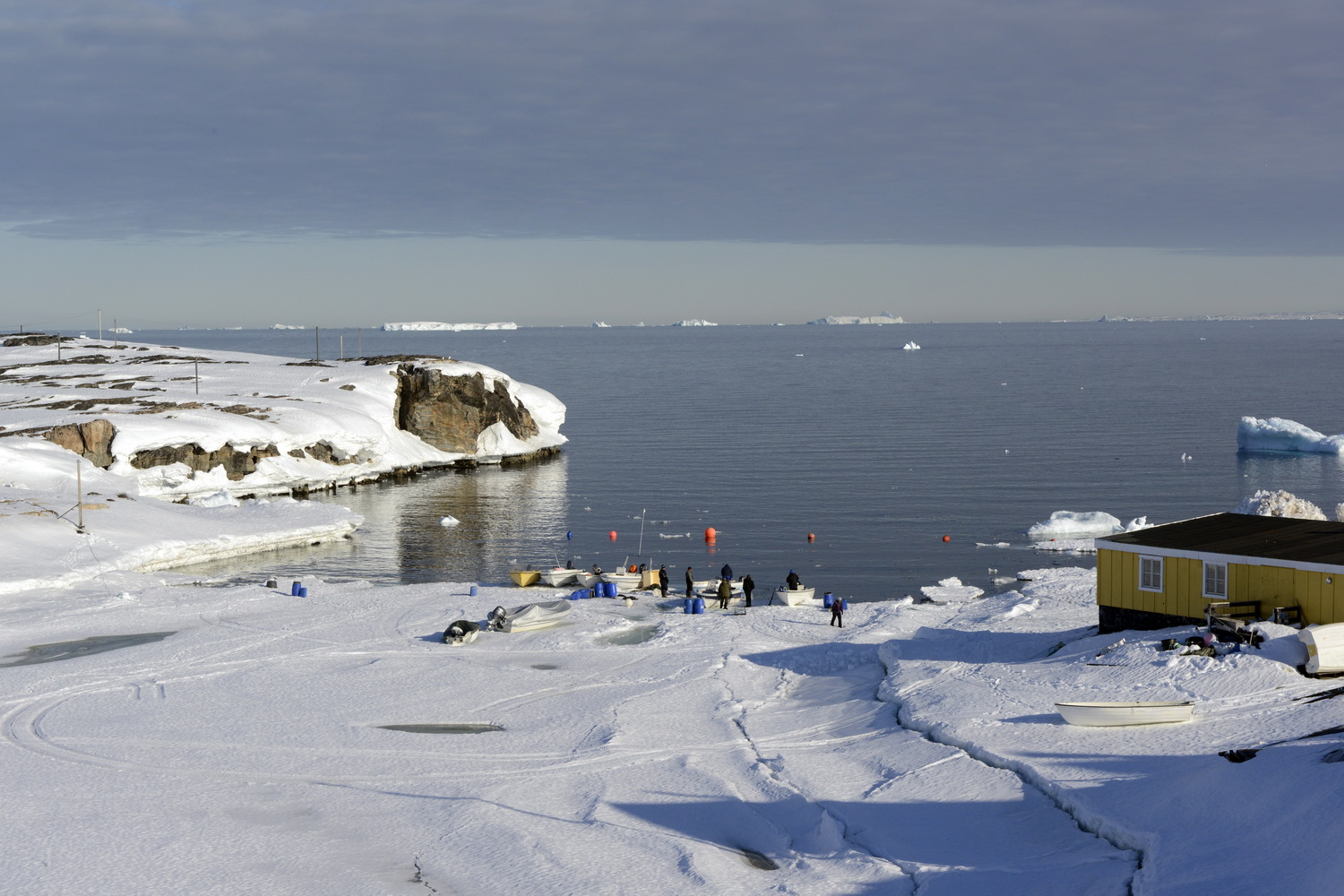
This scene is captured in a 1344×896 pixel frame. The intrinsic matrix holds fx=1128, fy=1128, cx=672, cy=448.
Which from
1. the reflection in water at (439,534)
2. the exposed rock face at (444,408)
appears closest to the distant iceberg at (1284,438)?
the reflection in water at (439,534)

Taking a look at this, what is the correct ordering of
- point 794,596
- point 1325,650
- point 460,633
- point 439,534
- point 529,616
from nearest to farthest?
point 1325,650
point 460,633
point 529,616
point 794,596
point 439,534

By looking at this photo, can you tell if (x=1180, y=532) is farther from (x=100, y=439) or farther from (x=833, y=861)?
(x=100, y=439)

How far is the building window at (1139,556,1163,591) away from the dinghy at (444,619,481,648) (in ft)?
62.8

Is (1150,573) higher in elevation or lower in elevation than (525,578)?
higher

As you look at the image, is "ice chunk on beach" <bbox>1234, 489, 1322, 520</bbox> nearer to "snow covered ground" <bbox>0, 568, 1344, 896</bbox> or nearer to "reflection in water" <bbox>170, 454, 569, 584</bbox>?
"snow covered ground" <bbox>0, 568, 1344, 896</bbox>

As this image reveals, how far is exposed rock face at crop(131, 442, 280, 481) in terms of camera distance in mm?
69688

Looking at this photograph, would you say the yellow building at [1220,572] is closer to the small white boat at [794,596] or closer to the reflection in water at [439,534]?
the small white boat at [794,596]

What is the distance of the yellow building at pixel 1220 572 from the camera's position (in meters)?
26.3

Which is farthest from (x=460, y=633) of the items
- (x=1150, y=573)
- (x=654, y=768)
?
(x=1150, y=573)

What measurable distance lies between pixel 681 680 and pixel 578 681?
273 cm

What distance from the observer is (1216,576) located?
2775cm

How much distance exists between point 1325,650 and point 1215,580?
5089mm

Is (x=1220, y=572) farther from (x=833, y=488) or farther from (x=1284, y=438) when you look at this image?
(x=1284, y=438)

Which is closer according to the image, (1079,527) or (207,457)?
(1079,527)
